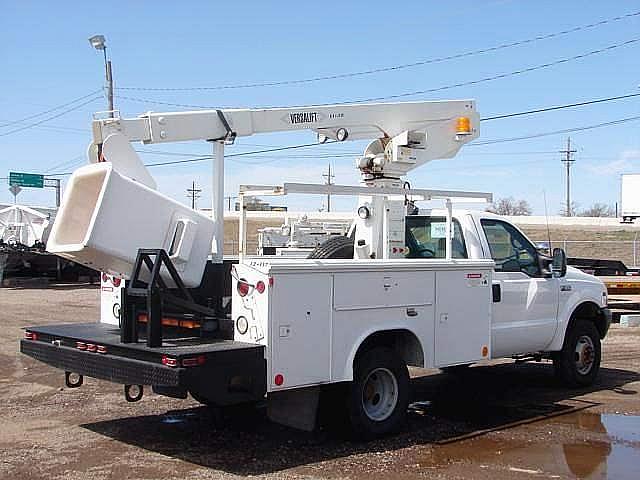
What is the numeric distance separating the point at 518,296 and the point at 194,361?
431 cm

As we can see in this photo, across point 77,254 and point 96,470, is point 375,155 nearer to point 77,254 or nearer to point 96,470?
point 77,254

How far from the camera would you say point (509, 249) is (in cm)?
930

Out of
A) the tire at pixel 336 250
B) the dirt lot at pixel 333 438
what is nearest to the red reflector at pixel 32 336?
the dirt lot at pixel 333 438

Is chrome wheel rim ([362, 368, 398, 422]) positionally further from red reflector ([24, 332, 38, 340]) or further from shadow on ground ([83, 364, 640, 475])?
red reflector ([24, 332, 38, 340])

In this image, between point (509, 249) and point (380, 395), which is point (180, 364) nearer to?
point (380, 395)

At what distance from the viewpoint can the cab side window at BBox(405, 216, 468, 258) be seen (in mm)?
8844

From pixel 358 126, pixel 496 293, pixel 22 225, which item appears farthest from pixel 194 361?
pixel 22 225

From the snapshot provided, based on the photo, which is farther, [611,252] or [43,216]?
[611,252]

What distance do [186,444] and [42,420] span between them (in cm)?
187

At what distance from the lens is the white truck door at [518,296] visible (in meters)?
8.89

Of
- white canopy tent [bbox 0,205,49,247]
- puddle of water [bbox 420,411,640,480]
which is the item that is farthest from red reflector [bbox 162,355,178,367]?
white canopy tent [bbox 0,205,49,247]

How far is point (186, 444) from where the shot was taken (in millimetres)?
7375

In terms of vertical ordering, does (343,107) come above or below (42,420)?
above

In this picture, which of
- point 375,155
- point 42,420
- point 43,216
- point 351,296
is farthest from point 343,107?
point 43,216
